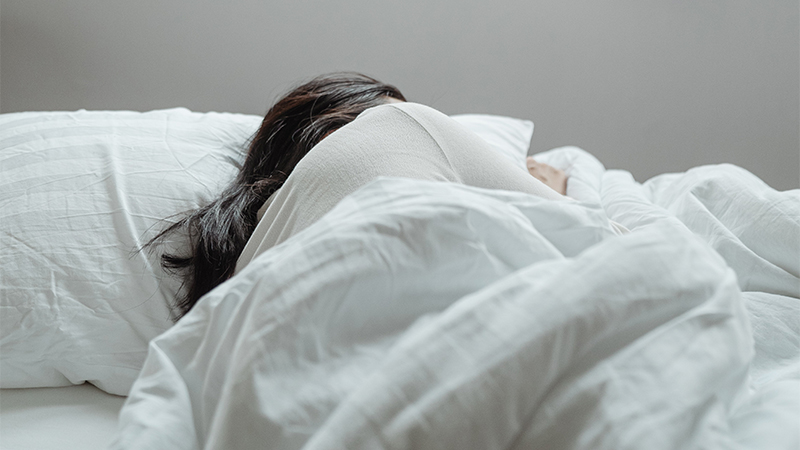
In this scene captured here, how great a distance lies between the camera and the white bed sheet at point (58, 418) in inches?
20.6

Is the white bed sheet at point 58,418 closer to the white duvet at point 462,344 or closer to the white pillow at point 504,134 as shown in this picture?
the white duvet at point 462,344

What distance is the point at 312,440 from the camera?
0.92 ft

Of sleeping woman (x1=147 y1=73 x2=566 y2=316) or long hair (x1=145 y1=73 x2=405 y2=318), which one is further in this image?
long hair (x1=145 y1=73 x2=405 y2=318)

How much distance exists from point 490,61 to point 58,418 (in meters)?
1.56

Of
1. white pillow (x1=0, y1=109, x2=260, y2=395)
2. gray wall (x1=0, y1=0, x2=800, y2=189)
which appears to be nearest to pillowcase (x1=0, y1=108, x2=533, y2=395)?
white pillow (x1=0, y1=109, x2=260, y2=395)

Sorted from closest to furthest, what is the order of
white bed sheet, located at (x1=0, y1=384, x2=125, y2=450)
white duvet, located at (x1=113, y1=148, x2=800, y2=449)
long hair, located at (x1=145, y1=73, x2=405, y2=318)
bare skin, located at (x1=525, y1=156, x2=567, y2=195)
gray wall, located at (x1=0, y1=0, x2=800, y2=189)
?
white duvet, located at (x1=113, y1=148, x2=800, y2=449), white bed sheet, located at (x1=0, y1=384, x2=125, y2=450), long hair, located at (x1=145, y1=73, x2=405, y2=318), bare skin, located at (x1=525, y1=156, x2=567, y2=195), gray wall, located at (x1=0, y1=0, x2=800, y2=189)

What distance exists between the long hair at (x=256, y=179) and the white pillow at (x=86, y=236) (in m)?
0.03

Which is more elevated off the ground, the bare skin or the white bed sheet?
the bare skin

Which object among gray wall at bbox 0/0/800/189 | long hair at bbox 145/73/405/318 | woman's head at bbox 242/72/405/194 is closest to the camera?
long hair at bbox 145/73/405/318

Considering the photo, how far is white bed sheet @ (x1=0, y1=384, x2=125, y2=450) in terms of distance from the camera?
0.52 meters

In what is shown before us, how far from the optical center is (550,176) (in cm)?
112

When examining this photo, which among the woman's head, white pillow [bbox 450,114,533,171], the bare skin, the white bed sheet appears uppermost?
the woman's head

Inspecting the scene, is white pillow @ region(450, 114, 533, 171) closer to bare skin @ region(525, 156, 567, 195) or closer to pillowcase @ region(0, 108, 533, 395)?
bare skin @ region(525, 156, 567, 195)

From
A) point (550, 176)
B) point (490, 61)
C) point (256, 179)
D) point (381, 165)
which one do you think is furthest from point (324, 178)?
point (490, 61)
